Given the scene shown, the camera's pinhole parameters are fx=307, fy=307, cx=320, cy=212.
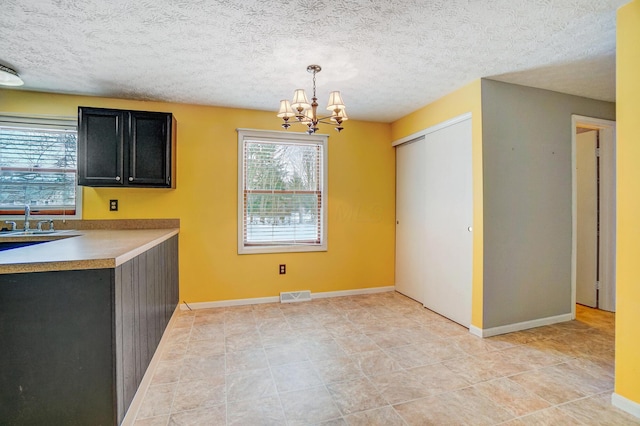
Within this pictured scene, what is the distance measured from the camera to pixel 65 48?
235 cm

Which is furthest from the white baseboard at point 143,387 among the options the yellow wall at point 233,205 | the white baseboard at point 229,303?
the yellow wall at point 233,205

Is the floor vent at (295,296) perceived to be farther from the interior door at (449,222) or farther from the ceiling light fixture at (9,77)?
the ceiling light fixture at (9,77)

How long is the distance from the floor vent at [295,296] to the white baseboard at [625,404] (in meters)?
2.89

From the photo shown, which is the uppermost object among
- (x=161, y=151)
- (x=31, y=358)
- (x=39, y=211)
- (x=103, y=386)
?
(x=161, y=151)

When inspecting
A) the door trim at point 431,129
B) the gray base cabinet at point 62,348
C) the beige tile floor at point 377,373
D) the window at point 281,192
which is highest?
the door trim at point 431,129

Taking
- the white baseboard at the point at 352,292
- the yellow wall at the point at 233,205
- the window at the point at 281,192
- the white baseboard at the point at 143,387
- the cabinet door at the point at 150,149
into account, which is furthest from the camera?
the white baseboard at the point at 352,292

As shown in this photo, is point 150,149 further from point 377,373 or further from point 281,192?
point 377,373

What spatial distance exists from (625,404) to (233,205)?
12.2ft

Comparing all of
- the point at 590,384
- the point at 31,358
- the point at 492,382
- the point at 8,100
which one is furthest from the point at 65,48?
the point at 590,384

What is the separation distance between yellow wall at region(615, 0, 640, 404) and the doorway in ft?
6.22

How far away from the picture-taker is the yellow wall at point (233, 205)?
3.49 meters

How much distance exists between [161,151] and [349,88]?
2.09m

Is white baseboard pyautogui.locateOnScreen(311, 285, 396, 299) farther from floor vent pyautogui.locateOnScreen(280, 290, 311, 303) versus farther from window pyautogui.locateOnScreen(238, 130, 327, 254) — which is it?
window pyautogui.locateOnScreen(238, 130, 327, 254)

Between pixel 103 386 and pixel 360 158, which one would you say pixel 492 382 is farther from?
pixel 360 158
